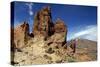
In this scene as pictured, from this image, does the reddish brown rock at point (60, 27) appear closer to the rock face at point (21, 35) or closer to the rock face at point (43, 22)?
the rock face at point (43, 22)

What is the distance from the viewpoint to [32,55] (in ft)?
8.69

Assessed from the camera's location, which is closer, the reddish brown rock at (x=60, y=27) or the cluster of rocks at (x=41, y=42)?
the cluster of rocks at (x=41, y=42)

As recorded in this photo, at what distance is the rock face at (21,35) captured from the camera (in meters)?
2.58

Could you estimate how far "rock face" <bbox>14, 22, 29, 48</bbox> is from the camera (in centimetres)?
258

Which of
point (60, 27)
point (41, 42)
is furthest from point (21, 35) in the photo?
point (60, 27)

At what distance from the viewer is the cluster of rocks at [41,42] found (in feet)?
8.50

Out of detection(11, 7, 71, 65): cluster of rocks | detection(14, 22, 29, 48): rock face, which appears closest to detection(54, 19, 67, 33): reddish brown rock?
detection(11, 7, 71, 65): cluster of rocks

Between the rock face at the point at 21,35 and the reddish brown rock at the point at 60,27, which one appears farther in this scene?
the reddish brown rock at the point at 60,27

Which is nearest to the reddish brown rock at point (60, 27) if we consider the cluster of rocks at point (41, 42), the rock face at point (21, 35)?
the cluster of rocks at point (41, 42)

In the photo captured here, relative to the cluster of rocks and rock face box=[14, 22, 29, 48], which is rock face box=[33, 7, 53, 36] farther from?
rock face box=[14, 22, 29, 48]

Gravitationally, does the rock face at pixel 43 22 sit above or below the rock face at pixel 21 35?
above

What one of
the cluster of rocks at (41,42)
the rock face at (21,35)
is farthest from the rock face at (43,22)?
the rock face at (21,35)

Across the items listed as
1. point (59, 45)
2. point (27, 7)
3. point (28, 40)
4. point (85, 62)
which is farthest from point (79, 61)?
point (27, 7)
